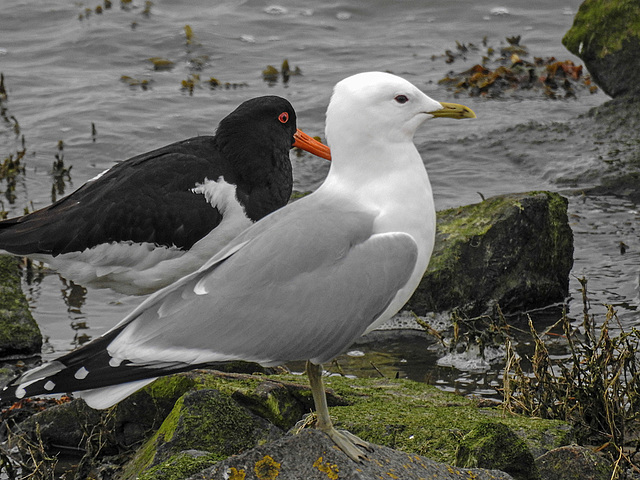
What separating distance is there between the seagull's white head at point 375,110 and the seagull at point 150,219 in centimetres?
178

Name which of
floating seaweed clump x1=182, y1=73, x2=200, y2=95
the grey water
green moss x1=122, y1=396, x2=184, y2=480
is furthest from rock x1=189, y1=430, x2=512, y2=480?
floating seaweed clump x1=182, y1=73, x2=200, y2=95

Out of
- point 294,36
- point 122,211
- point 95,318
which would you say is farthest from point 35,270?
point 294,36

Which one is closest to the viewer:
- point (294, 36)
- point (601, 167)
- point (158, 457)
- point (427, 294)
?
Answer: point (158, 457)

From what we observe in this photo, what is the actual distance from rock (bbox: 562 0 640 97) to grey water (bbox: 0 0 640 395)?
2.29 ft

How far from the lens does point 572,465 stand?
168 inches

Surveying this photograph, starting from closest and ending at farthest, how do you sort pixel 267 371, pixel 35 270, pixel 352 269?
pixel 352 269 → pixel 267 371 → pixel 35 270

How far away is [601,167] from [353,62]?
15.3 ft

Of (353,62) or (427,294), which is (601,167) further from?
(353,62)

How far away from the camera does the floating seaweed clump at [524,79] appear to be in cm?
1233

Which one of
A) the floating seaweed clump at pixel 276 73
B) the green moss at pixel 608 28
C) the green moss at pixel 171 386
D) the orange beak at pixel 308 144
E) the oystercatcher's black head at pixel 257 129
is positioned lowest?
the green moss at pixel 171 386

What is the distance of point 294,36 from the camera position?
14625 millimetres

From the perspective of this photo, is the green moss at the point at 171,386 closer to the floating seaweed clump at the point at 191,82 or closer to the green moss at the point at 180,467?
the green moss at the point at 180,467

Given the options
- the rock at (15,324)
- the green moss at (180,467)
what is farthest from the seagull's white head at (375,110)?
the rock at (15,324)

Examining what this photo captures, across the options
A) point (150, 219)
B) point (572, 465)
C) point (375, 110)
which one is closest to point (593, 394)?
point (572, 465)
